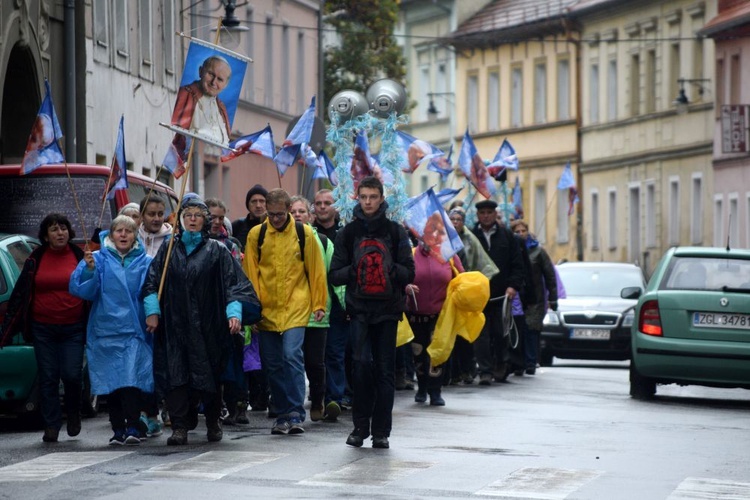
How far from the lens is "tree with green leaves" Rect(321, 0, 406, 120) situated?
5559 centimetres

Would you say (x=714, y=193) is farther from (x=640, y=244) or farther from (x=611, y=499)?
(x=611, y=499)

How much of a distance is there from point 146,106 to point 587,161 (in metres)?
29.8

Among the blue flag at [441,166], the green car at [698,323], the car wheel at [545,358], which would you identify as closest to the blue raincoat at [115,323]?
the green car at [698,323]

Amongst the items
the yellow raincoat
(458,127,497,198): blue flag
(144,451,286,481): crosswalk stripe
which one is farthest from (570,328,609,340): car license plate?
(144,451,286,481): crosswalk stripe

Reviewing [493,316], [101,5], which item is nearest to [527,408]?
[493,316]

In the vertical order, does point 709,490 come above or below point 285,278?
below

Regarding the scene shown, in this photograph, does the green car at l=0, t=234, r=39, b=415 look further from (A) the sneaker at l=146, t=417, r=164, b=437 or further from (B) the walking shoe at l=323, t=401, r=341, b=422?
(B) the walking shoe at l=323, t=401, r=341, b=422

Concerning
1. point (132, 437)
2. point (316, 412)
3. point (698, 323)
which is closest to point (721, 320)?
point (698, 323)

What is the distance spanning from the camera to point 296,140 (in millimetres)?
24328

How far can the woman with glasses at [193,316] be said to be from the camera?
600 inches

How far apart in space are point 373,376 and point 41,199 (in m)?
5.29

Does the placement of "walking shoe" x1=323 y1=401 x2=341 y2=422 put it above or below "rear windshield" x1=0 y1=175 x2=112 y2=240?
below

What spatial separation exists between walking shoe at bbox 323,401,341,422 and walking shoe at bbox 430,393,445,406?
241 cm

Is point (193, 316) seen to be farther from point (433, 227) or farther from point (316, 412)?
point (433, 227)
